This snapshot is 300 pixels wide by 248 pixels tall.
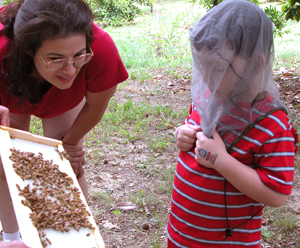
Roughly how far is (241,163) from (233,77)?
41cm

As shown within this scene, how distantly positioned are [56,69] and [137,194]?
173cm

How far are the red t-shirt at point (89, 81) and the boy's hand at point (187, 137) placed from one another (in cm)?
85

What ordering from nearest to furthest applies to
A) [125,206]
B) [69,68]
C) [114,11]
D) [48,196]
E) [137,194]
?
[48,196] < [69,68] < [125,206] < [137,194] < [114,11]

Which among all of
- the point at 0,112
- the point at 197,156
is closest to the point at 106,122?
the point at 0,112

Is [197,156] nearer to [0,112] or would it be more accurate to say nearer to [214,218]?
[214,218]

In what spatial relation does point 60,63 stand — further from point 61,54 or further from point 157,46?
point 157,46

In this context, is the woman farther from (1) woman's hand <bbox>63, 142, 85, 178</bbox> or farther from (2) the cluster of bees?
(2) the cluster of bees

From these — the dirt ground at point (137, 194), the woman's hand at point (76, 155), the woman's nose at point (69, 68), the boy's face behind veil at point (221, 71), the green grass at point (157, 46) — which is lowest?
the dirt ground at point (137, 194)

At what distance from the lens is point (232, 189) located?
156cm

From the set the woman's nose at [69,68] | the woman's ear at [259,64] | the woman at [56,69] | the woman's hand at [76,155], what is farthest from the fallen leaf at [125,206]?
the woman's ear at [259,64]

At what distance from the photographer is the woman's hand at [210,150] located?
1.48 meters

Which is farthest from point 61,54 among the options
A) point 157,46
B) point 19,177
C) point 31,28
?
point 157,46

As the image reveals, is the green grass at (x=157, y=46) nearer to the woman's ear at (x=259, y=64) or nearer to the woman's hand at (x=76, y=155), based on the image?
the woman's hand at (x=76, y=155)

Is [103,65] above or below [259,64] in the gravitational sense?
below
